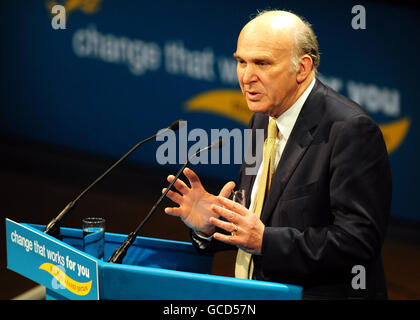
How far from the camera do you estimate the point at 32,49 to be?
7082 millimetres

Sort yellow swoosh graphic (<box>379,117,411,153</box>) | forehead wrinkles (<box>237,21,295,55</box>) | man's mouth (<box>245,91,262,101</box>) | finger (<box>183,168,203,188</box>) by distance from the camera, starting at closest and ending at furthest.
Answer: forehead wrinkles (<box>237,21,295,55</box>) < man's mouth (<box>245,91,262,101</box>) < finger (<box>183,168,203,188</box>) < yellow swoosh graphic (<box>379,117,411,153</box>)

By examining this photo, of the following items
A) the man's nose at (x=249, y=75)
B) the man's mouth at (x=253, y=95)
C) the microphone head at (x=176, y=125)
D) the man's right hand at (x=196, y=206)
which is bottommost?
the man's right hand at (x=196, y=206)

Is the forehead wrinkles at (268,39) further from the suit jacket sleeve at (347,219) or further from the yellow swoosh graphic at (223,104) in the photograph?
the yellow swoosh graphic at (223,104)

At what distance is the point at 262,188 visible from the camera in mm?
2451

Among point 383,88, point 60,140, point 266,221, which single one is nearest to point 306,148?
point 266,221

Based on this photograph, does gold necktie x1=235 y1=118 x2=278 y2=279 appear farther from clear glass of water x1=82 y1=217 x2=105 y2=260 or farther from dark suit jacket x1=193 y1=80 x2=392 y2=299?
clear glass of water x1=82 y1=217 x2=105 y2=260

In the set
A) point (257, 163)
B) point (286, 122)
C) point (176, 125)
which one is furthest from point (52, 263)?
point (286, 122)

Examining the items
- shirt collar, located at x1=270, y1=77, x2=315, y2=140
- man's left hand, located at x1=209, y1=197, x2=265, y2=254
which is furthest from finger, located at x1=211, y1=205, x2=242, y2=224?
shirt collar, located at x1=270, y1=77, x2=315, y2=140

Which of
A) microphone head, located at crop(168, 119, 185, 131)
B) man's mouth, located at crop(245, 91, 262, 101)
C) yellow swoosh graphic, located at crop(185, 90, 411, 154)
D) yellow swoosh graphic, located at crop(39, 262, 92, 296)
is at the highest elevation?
man's mouth, located at crop(245, 91, 262, 101)

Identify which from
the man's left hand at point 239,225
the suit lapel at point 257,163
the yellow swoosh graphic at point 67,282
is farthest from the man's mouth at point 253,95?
the yellow swoosh graphic at point 67,282

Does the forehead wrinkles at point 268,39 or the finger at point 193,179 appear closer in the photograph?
the forehead wrinkles at point 268,39

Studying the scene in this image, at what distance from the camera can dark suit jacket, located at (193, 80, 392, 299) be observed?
2.17m

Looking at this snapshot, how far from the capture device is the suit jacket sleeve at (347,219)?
2164 mm
